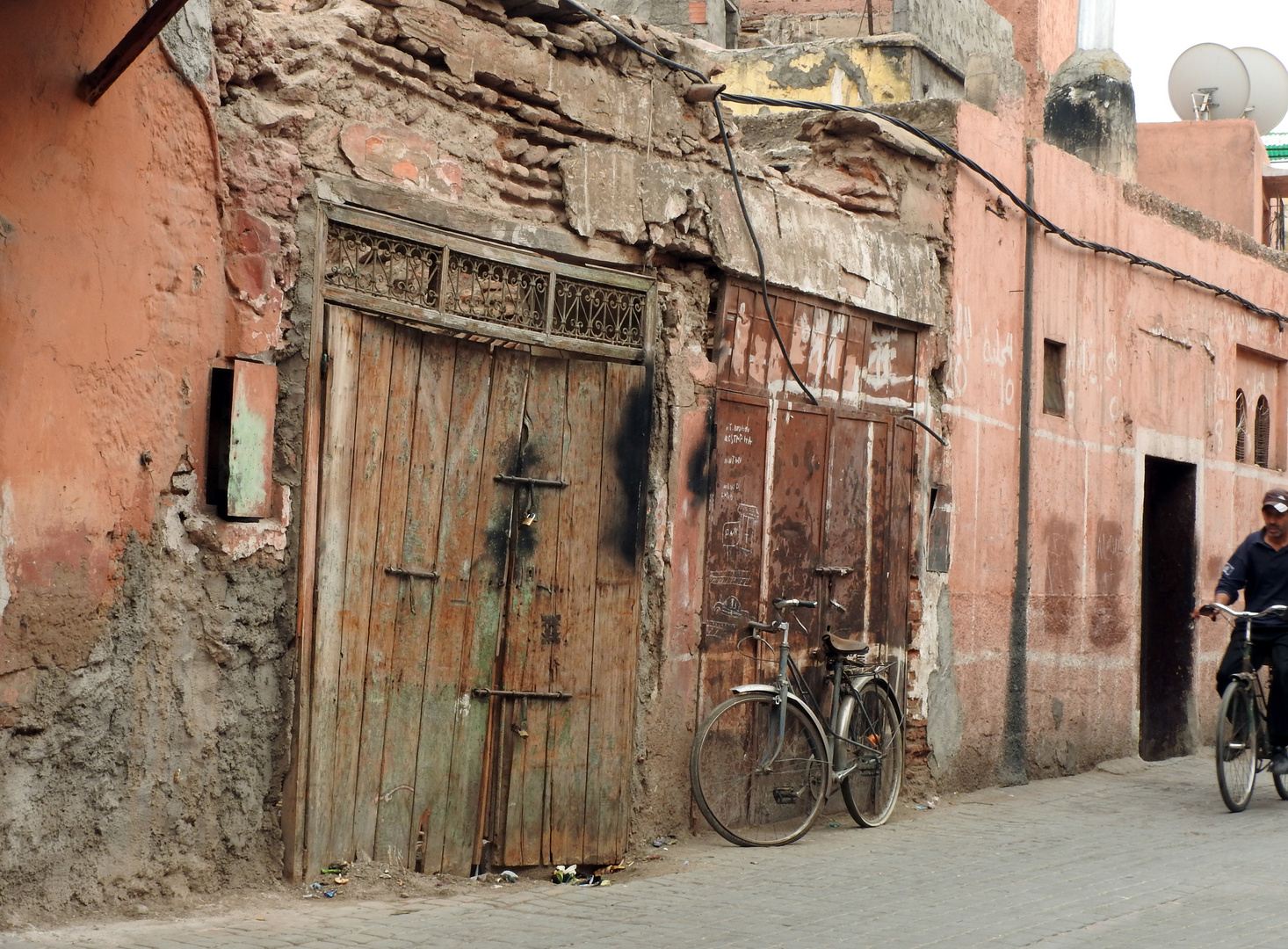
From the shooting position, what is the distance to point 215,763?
17.0 feet

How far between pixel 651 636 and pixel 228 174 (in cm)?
279

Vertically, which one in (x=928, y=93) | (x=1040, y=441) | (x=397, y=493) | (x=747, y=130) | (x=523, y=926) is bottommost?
(x=523, y=926)

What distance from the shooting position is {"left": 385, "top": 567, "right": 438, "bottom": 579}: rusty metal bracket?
5699 millimetres

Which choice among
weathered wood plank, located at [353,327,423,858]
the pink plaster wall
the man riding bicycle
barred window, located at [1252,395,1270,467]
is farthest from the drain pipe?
the pink plaster wall

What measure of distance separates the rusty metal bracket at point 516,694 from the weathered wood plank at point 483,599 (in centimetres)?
3

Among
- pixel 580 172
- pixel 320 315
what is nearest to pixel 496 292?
pixel 580 172

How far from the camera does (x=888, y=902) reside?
18.7 feet

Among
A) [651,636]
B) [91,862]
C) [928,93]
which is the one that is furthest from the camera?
[928,93]

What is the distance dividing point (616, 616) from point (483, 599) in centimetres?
71

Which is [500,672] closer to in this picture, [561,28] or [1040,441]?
[561,28]

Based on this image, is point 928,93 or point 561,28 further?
point 928,93

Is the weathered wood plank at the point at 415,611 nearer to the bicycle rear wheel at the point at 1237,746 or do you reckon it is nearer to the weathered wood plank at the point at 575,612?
the weathered wood plank at the point at 575,612

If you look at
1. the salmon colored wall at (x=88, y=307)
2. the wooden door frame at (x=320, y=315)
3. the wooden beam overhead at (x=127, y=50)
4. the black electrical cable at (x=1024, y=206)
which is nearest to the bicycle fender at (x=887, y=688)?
the wooden door frame at (x=320, y=315)

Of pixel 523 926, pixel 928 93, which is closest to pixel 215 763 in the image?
pixel 523 926
